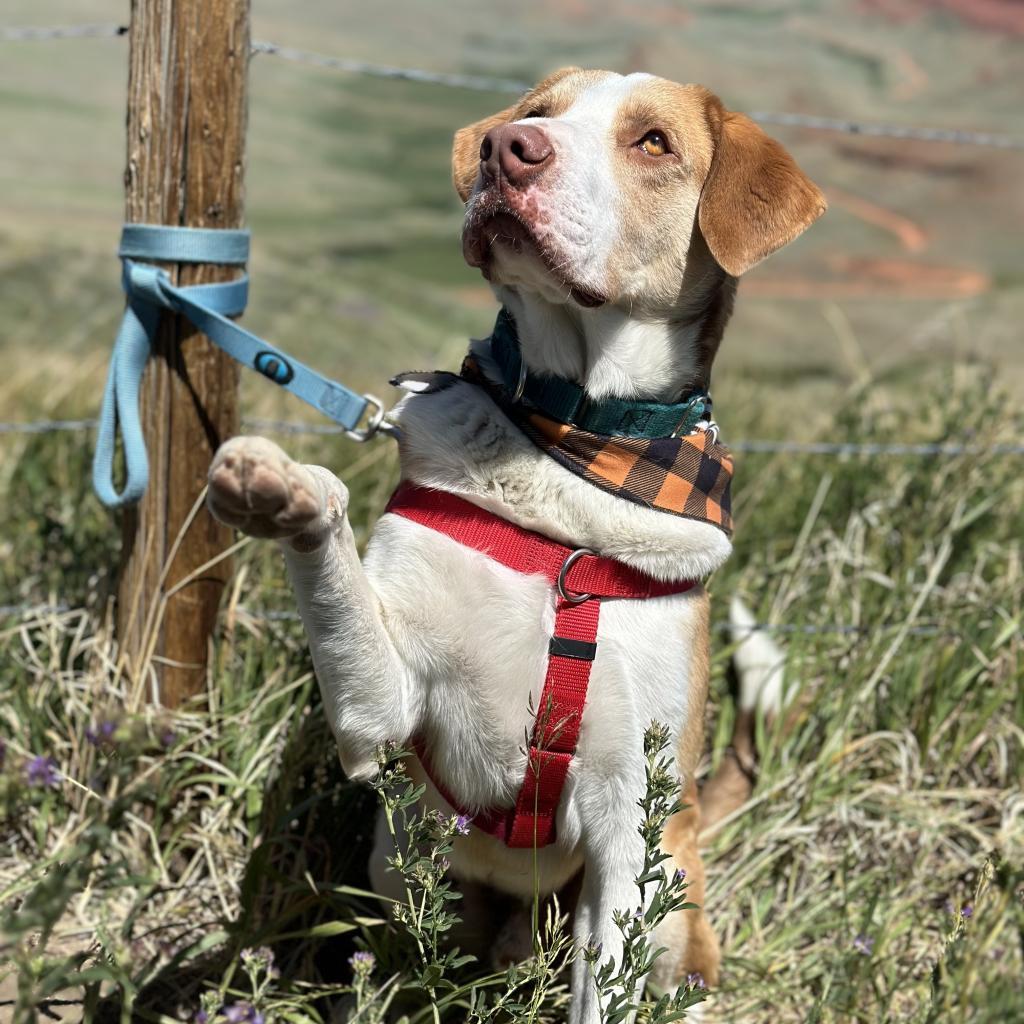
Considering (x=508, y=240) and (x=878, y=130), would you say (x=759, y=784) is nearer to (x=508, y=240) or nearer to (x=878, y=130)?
(x=508, y=240)

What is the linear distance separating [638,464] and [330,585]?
0.63 meters

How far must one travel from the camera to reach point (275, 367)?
2.53 meters

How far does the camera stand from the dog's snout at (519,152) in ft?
6.94

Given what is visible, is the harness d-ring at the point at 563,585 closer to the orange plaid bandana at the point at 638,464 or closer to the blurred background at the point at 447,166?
the orange plaid bandana at the point at 638,464

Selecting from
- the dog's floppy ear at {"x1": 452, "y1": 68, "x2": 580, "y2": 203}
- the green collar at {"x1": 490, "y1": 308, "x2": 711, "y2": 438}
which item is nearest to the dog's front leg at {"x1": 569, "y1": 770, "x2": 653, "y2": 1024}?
the green collar at {"x1": 490, "y1": 308, "x2": 711, "y2": 438}

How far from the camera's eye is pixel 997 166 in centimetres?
1487

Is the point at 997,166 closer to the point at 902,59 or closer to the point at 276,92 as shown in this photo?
the point at 902,59

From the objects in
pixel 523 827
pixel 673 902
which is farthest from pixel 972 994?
pixel 523 827

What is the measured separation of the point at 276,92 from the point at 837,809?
50.0 feet

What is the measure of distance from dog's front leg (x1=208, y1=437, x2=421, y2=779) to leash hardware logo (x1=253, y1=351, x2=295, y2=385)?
576mm

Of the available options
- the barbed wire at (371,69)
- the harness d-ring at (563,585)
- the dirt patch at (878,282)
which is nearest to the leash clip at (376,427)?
the harness d-ring at (563,585)

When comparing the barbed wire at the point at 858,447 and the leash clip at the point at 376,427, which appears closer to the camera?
Result: the leash clip at the point at 376,427

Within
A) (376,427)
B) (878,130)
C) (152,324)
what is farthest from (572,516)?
(878,130)

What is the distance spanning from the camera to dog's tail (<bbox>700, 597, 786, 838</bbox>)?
3020mm
